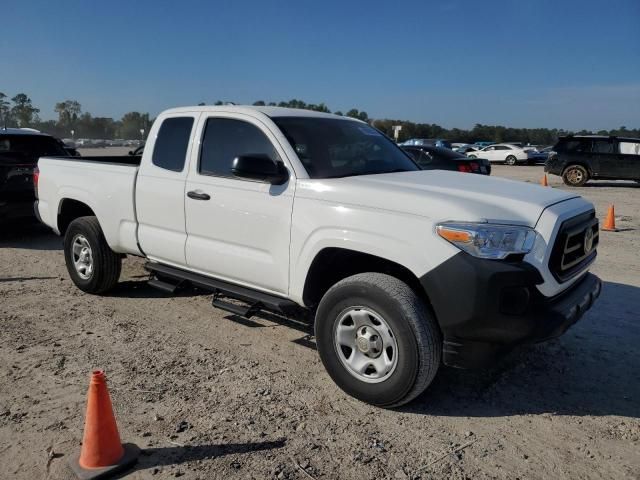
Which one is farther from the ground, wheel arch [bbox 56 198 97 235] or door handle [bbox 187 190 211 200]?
door handle [bbox 187 190 211 200]

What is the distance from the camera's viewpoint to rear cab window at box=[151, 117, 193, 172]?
4.96 m

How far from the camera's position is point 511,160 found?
3619cm

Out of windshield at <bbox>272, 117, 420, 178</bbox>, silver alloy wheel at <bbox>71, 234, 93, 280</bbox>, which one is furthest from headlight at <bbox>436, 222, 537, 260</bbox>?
silver alloy wheel at <bbox>71, 234, 93, 280</bbox>

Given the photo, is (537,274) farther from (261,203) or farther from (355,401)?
(261,203)

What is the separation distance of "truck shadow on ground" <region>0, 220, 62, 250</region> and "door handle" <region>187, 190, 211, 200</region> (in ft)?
15.8

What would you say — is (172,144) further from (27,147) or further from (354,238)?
(27,147)

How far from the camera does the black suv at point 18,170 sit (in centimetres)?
850

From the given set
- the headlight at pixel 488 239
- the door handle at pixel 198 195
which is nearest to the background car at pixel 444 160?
the door handle at pixel 198 195

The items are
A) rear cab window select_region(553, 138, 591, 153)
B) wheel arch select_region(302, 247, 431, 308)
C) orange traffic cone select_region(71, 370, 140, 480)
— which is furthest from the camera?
rear cab window select_region(553, 138, 591, 153)

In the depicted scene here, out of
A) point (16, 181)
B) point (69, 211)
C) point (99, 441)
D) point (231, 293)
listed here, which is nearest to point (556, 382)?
point (231, 293)

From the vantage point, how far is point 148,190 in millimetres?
5109

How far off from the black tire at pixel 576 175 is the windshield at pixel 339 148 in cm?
1626

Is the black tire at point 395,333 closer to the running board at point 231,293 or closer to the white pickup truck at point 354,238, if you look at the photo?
the white pickup truck at point 354,238

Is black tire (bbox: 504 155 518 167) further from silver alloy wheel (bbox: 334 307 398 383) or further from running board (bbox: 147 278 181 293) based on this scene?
silver alloy wheel (bbox: 334 307 398 383)
